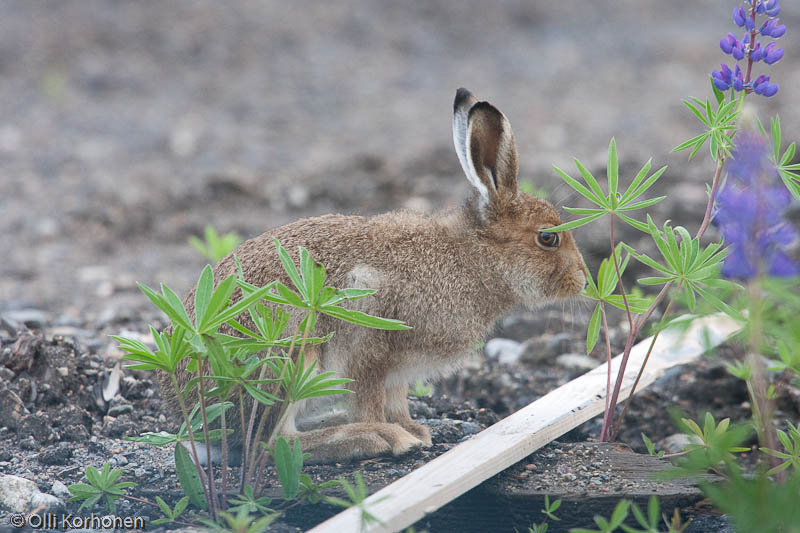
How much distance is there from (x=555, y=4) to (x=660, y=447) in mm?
11802

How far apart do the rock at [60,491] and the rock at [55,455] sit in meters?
0.29

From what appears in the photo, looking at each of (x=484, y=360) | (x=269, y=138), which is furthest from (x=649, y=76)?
(x=484, y=360)

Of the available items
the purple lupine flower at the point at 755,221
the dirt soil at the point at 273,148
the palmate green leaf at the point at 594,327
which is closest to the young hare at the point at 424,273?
the dirt soil at the point at 273,148

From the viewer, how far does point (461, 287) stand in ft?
14.8

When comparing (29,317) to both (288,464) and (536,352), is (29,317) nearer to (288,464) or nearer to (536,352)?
(536,352)

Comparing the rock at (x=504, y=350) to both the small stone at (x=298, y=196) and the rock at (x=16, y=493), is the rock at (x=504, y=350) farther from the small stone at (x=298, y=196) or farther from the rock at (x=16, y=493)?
the small stone at (x=298, y=196)

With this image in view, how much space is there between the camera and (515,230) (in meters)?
4.71

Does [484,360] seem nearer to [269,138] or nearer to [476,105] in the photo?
[476,105]

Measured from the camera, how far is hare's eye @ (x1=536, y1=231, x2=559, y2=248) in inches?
187

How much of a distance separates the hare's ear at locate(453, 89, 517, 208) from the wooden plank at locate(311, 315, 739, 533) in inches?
41.0

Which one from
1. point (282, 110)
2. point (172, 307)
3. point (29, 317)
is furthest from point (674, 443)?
point (282, 110)

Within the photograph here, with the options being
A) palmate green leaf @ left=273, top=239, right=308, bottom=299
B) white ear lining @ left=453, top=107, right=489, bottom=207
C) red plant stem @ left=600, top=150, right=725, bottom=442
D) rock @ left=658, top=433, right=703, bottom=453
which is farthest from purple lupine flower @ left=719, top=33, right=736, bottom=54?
rock @ left=658, top=433, right=703, bottom=453

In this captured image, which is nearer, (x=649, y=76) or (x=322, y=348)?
(x=322, y=348)

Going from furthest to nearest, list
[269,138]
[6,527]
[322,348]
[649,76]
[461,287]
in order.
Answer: [649,76], [269,138], [461,287], [322,348], [6,527]
